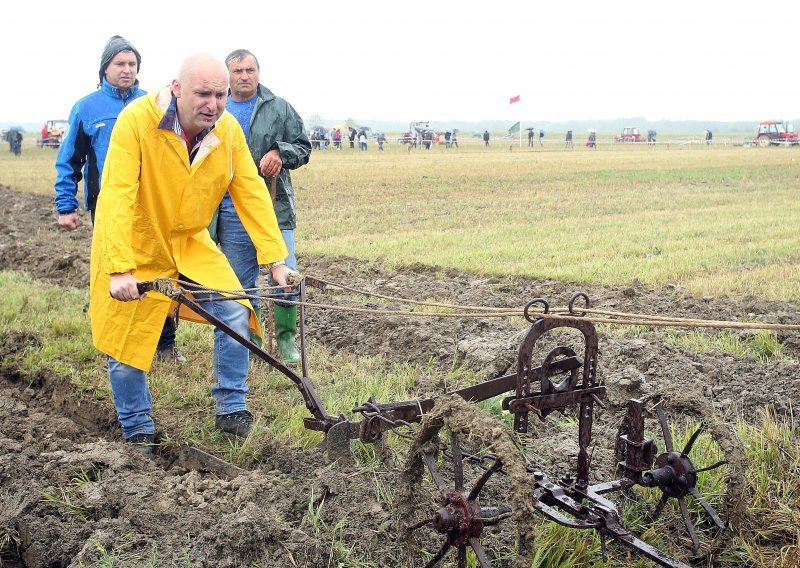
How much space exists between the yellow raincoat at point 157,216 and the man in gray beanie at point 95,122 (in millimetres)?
1740

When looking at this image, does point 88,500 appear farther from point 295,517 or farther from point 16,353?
point 16,353

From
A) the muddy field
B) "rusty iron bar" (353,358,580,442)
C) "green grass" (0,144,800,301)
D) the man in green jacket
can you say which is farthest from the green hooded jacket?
"green grass" (0,144,800,301)

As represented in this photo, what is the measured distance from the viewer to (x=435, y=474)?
3533 millimetres

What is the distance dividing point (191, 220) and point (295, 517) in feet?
5.76

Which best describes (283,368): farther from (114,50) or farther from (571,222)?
(571,222)

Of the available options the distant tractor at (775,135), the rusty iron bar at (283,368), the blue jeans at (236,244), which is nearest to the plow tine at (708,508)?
the rusty iron bar at (283,368)

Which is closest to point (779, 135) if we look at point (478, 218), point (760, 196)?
point (760, 196)

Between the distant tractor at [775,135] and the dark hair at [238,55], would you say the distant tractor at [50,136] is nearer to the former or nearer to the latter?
the distant tractor at [775,135]

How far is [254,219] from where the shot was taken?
484 centimetres

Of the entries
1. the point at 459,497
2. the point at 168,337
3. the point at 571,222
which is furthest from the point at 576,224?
the point at 459,497

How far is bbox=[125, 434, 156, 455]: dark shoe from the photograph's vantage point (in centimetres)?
476

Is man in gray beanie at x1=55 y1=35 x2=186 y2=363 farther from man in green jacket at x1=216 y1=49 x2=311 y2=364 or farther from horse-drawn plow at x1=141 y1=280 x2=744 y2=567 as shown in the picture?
horse-drawn plow at x1=141 y1=280 x2=744 y2=567

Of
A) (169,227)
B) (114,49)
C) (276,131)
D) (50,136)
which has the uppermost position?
(50,136)

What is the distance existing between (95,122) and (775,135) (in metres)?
56.3
